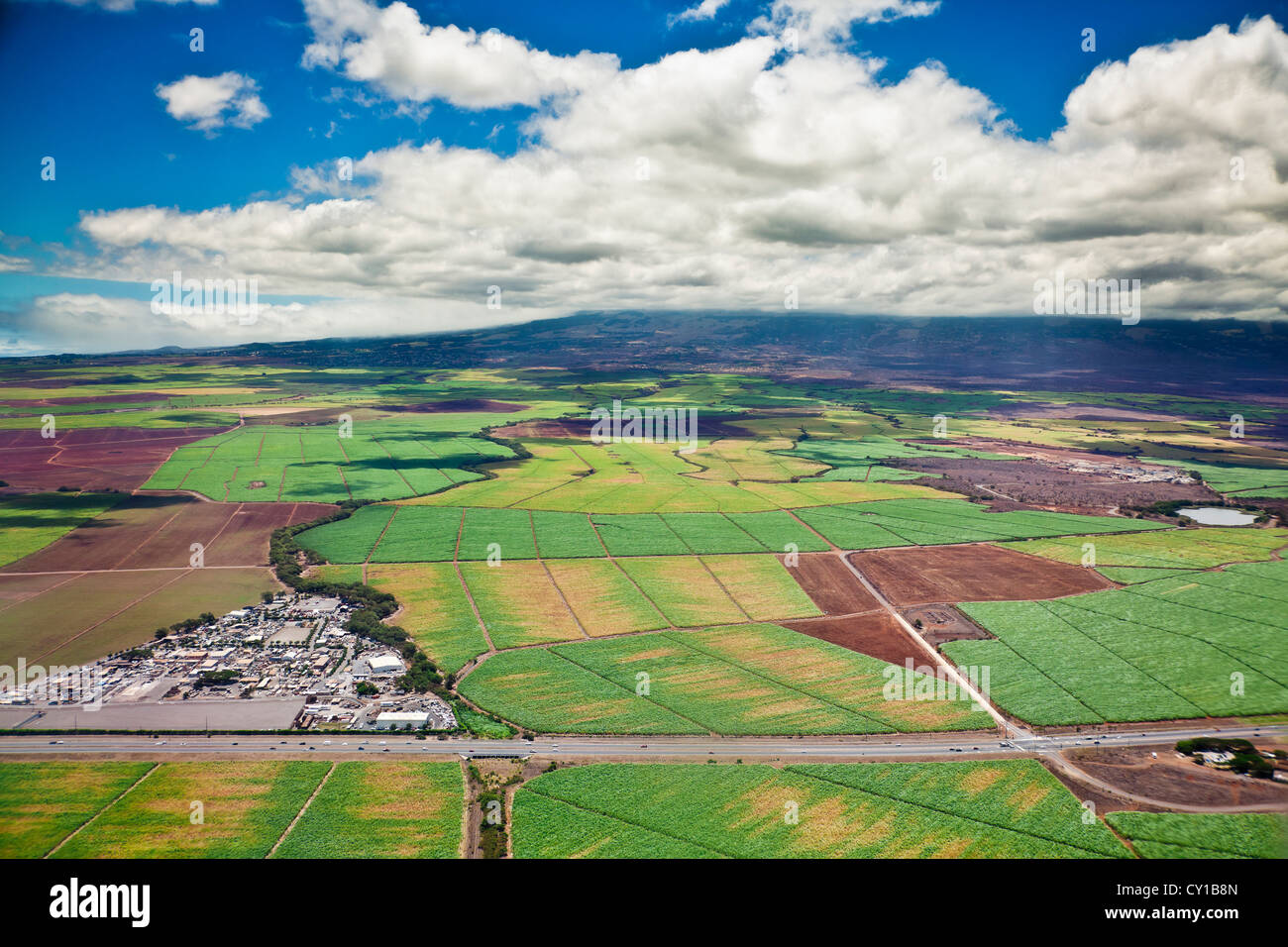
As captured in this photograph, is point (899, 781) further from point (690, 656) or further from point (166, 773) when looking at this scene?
point (166, 773)

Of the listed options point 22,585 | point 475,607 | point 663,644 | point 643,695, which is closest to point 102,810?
point 475,607

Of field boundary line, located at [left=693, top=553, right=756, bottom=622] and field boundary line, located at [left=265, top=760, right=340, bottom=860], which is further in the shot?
field boundary line, located at [left=693, top=553, right=756, bottom=622]

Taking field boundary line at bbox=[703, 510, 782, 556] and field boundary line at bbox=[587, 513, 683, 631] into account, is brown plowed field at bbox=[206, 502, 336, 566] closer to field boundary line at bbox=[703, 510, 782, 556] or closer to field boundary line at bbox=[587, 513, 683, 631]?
field boundary line at bbox=[587, 513, 683, 631]

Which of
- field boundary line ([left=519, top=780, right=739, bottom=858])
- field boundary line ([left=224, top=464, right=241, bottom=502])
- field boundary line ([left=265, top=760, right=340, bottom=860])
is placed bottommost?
field boundary line ([left=519, top=780, right=739, bottom=858])

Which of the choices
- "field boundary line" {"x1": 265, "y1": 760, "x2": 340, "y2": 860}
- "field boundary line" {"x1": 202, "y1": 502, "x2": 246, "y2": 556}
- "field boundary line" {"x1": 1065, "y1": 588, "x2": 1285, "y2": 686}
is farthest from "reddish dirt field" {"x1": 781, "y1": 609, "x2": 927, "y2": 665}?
"field boundary line" {"x1": 202, "y1": 502, "x2": 246, "y2": 556}

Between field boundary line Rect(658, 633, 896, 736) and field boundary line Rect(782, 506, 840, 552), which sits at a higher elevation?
field boundary line Rect(782, 506, 840, 552)

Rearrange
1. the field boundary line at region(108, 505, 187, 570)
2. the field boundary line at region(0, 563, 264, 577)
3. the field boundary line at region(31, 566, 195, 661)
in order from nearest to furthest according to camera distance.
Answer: the field boundary line at region(31, 566, 195, 661)
the field boundary line at region(0, 563, 264, 577)
the field boundary line at region(108, 505, 187, 570)
